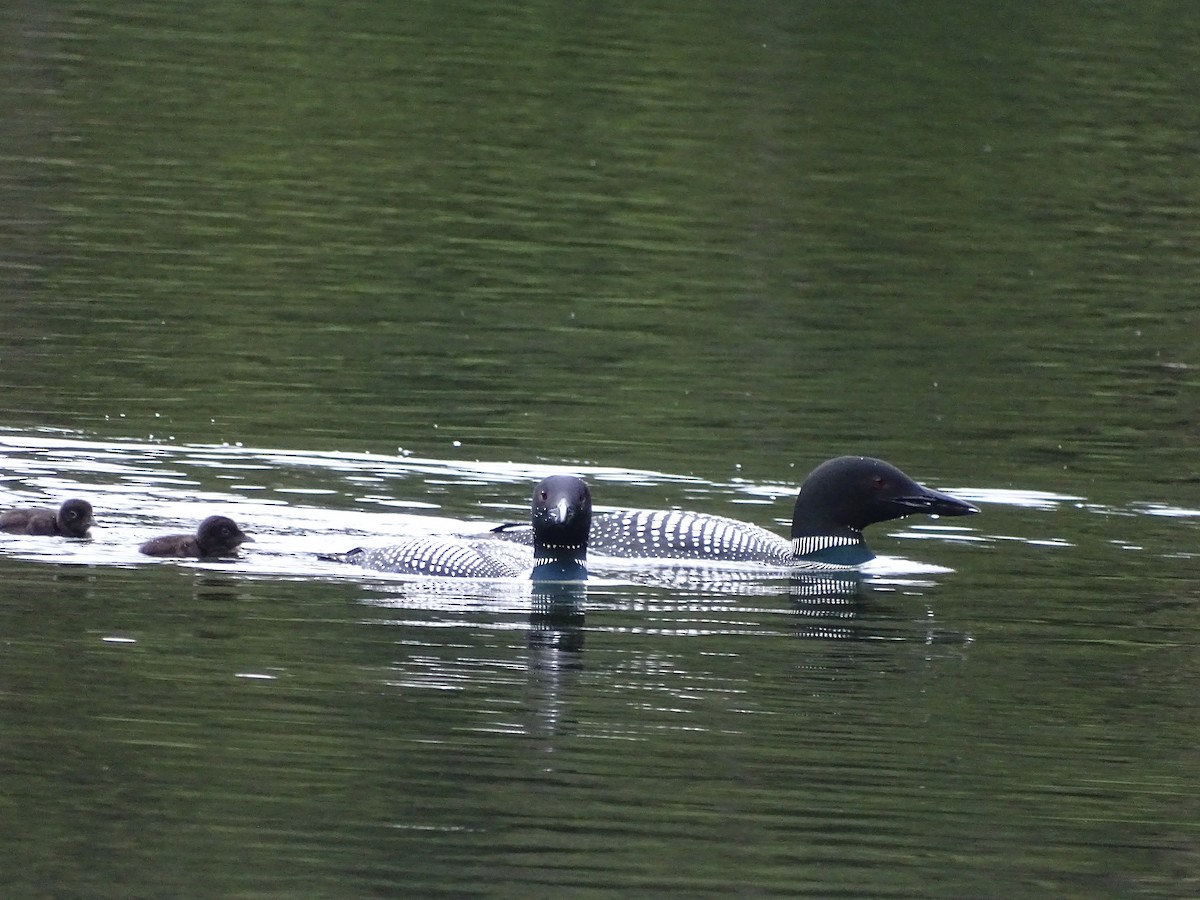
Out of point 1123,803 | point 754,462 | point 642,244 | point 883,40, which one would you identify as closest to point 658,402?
point 754,462

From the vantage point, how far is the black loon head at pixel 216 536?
11.2m

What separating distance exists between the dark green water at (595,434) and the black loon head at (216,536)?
0.55 feet

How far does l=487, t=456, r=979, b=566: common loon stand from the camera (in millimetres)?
11859

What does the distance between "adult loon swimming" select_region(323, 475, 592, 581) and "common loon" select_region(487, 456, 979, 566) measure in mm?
338

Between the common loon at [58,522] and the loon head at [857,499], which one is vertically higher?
the loon head at [857,499]

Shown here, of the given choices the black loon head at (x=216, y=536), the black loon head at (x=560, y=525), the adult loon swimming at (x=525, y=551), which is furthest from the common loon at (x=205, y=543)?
the black loon head at (x=560, y=525)

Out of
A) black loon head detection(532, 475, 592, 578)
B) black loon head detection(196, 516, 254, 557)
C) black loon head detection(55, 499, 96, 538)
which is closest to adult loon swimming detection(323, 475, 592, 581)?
black loon head detection(532, 475, 592, 578)

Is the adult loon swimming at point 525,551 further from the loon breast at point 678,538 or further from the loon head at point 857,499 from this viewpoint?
the loon head at point 857,499

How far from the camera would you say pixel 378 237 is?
21.5 metres

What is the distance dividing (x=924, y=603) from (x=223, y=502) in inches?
139

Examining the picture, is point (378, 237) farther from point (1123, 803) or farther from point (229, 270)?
point (1123, 803)

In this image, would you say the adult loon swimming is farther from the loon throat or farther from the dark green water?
the loon throat

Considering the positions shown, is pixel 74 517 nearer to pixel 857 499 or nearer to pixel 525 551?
pixel 525 551

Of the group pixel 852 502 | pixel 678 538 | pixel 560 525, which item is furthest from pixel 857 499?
pixel 560 525
